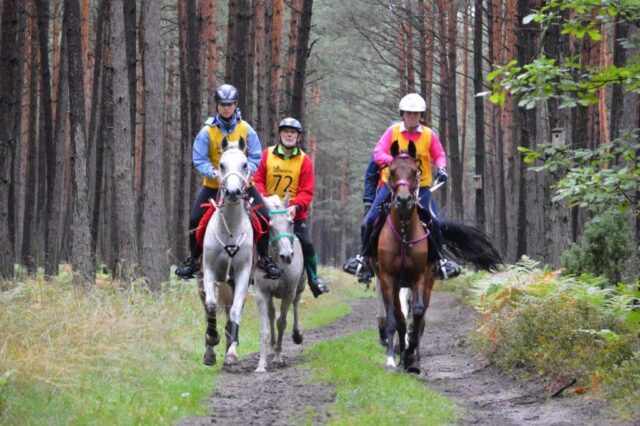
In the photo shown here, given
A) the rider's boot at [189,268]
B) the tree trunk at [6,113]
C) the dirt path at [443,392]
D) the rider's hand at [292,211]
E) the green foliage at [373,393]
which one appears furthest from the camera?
the tree trunk at [6,113]

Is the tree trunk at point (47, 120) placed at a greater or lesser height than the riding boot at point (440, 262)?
greater

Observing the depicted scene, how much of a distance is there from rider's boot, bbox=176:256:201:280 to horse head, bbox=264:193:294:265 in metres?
1.04

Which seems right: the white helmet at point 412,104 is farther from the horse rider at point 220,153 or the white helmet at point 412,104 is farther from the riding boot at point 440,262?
the horse rider at point 220,153

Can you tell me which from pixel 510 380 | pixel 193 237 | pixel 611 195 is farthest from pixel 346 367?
pixel 611 195

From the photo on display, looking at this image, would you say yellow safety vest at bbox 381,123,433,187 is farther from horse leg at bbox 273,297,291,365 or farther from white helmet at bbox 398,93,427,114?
horse leg at bbox 273,297,291,365

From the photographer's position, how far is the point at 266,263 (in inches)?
470

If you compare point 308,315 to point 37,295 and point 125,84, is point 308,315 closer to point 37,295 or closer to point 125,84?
point 125,84

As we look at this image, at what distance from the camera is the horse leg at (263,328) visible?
11.5m

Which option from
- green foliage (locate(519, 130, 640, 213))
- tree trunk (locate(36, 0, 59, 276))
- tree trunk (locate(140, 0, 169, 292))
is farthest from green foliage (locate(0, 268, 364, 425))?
tree trunk (locate(36, 0, 59, 276))

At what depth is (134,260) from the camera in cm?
1664

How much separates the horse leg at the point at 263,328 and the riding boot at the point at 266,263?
0.29m

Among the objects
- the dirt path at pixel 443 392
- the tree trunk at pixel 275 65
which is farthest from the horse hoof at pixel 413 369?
the tree trunk at pixel 275 65

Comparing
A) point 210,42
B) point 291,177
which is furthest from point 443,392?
point 210,42

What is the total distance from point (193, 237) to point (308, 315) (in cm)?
1175
